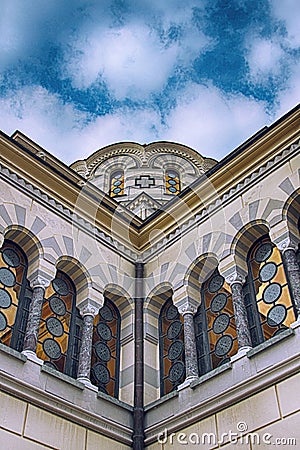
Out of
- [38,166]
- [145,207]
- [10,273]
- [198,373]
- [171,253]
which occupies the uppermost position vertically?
[145,207]

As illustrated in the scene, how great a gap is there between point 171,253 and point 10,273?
3.03m

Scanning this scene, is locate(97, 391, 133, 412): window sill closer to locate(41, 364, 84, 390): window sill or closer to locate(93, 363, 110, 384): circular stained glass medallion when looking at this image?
locate(41, 364, 84, 390): window sill

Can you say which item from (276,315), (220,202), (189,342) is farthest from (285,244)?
(189,342)

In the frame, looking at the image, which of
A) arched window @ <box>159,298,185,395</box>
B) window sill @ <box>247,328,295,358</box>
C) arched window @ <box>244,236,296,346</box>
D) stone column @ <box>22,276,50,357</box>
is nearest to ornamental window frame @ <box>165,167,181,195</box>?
arched window @ <box>159,298,185,395</box>

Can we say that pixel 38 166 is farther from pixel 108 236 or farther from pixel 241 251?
pixel 241 251

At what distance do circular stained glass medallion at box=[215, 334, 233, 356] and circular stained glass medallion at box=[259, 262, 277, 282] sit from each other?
1.05 metres

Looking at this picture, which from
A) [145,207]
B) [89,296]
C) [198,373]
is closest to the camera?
[198,373]

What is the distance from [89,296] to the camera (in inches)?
378

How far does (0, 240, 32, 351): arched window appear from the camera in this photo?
834 cm

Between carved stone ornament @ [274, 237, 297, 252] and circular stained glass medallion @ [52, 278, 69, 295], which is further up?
circular stained glass medallion @ [52, 278, 69, 295]

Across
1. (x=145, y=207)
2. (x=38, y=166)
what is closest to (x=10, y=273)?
(x=38, y=166)

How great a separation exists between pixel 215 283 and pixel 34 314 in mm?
3059

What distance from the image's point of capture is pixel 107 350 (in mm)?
9602

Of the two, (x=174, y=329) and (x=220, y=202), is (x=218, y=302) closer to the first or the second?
(x=174, y=329)
